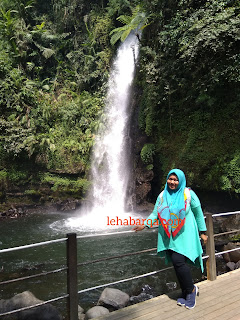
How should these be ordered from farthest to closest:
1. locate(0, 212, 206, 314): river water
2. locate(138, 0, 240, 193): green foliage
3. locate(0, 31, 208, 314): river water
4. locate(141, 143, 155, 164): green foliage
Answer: locate(141, 143, 155, 164): green foliage, locate(138, 0, 240, 193): green foliage, locate(0, 31, 208, 314): river water, locate(0, 212, 206, 314): river water

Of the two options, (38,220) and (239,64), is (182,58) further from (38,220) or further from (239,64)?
Result: (38,220)

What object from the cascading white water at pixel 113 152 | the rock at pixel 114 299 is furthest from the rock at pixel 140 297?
the cascading white water at pixel 113 152

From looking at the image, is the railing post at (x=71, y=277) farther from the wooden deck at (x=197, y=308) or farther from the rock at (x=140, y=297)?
the rock at (x=140, y=297)

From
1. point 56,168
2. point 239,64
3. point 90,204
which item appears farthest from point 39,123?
point 239,64

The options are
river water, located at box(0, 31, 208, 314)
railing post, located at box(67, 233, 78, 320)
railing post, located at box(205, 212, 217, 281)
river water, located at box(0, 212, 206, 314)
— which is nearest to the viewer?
railing post, located at box(67, 233, 78, 320)

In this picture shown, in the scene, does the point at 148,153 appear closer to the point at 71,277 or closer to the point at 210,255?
the point at 210,255

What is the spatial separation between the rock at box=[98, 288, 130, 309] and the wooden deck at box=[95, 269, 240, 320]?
1852 mm

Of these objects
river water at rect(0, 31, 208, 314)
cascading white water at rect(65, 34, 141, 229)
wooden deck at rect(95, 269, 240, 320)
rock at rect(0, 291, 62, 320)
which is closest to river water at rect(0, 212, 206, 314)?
river water at rect(0, 31, 208, 314)

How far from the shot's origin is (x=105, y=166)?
1533cm

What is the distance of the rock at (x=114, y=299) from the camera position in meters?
4.70

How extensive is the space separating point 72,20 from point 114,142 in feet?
38.9

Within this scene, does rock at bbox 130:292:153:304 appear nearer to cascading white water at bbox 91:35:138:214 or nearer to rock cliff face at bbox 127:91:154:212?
rock cliff face at bbox 127:91:154:212

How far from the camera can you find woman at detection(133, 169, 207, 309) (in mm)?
2799

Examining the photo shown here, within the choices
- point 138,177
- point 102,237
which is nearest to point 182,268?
point 102,237
